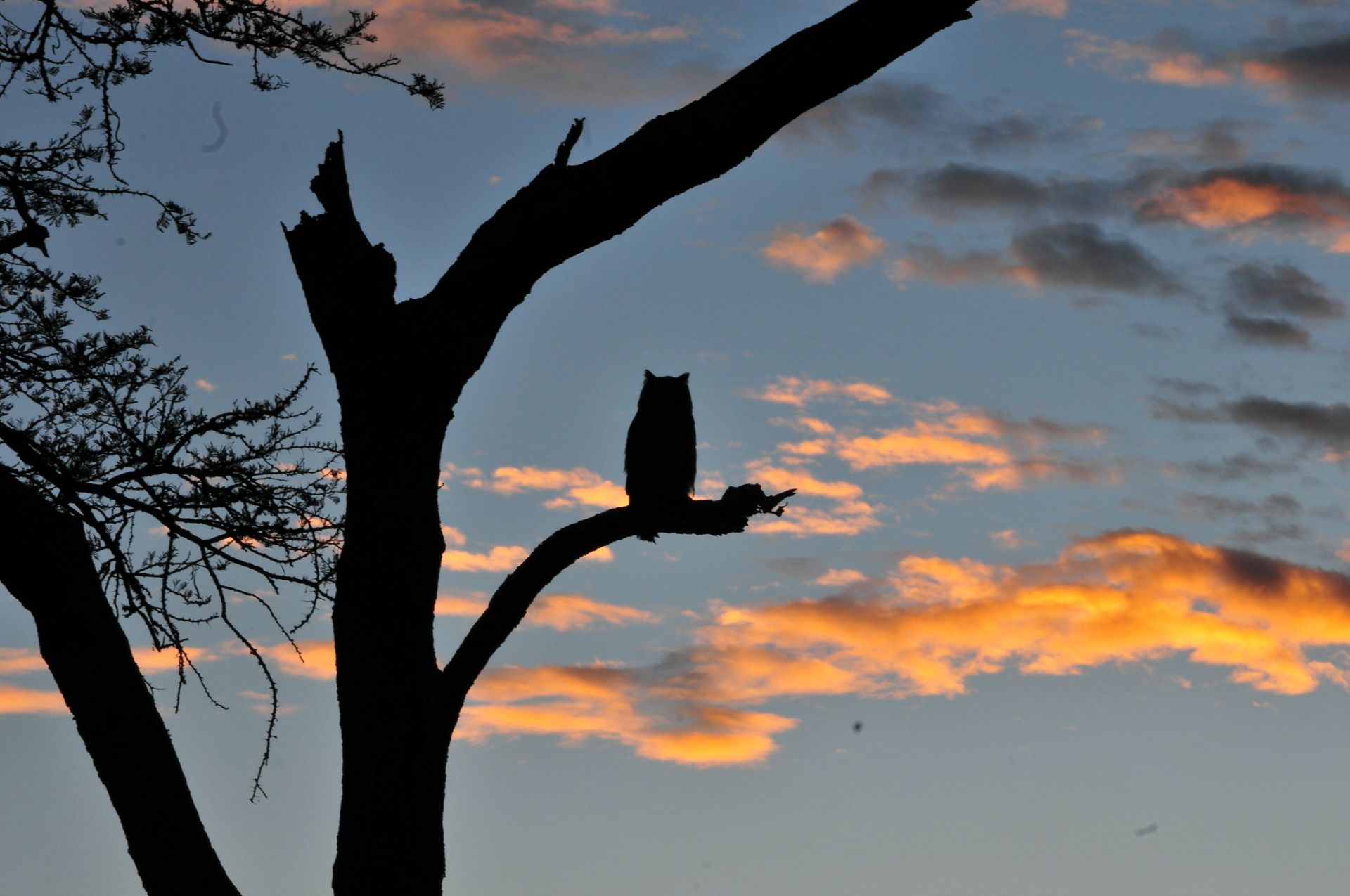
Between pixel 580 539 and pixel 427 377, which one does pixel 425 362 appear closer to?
pixel 427 377

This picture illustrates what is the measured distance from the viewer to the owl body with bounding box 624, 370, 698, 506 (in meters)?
8.98

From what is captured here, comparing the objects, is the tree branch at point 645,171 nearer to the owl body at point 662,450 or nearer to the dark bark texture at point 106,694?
the dark bark texture at point 106,694

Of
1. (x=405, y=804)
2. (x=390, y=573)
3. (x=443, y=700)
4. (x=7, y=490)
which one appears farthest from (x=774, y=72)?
(x=7, y=490)

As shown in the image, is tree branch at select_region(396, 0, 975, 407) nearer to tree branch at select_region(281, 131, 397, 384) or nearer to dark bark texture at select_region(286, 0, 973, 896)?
dark bark texture at select_region(286, 0, 973, 896)

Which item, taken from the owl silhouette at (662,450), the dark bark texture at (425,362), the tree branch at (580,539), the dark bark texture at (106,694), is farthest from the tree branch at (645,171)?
the owl silhouette at (662,450)

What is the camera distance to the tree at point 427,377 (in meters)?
4.93

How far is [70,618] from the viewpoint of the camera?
5426 mm

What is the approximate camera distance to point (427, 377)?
5.23 metres

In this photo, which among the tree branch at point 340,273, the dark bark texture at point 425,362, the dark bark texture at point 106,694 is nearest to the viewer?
the dark bark texture at point 425,362

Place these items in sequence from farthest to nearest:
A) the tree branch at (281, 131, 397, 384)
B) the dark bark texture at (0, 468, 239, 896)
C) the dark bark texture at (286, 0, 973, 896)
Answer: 1. the tree branch at (281, 131, 397, 384)
2. the dark bark texture at (0, 468, 239, 896)
3. the dark bark texture at (286, 0, 973, 896)

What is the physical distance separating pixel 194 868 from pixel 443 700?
1.33m

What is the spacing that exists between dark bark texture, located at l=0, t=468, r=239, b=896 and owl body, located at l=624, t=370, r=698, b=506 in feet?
13.9

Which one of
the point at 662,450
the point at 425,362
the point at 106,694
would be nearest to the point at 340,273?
the point at 425,362

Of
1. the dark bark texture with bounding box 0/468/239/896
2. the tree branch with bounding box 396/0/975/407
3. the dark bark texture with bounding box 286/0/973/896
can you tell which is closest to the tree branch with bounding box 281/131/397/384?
the dark bark texture with bounding box 286/0/973/896
